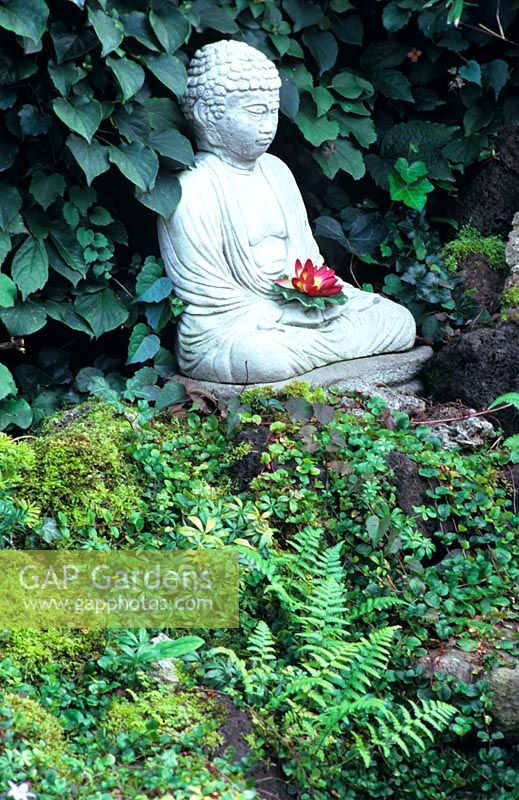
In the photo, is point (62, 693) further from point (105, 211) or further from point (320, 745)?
point (105, 211)

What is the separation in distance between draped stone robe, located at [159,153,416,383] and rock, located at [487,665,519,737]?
1827mm

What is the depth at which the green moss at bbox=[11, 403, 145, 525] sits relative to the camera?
135 inches

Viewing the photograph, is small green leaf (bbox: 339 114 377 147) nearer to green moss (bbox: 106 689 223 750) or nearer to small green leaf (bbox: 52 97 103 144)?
small green leaf (bbox: 52 97 103 144)

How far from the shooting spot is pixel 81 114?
4.19m

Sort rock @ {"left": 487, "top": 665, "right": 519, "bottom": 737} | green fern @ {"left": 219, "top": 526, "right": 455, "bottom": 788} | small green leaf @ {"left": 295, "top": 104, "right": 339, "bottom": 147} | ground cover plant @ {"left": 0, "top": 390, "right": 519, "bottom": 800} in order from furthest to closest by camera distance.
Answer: small green leaf @ {"left": 295, "top": 104, "right": 339, "bottom": 147}
rock @ {"left": 487, "top": 665, "right": 519, "bottom": 737}
green fern @ {"left": 219, "top": 526, "right": 455, "bottom": 788}
ground cover plant @ {"left": 0, "top": 390, "right": 519, "bottom": 800}

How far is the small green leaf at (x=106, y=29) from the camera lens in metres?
4.10

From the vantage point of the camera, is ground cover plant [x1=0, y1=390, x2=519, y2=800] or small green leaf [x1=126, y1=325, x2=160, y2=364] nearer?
ground cover plant [x1=0, y1=390, x2=519, y2=800]

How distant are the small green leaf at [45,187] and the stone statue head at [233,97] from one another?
29.9 inches

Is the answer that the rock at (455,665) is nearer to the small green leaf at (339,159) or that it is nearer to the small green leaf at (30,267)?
the small green leaf at (30,267)

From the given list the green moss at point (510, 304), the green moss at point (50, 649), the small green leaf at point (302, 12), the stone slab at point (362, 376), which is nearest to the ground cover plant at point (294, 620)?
the green moss at point (50, 649)

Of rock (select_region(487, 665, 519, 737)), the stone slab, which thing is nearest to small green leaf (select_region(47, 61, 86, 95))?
the stone slab

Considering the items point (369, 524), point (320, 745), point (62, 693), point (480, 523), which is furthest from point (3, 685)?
point (480, 523)

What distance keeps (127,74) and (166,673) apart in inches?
105

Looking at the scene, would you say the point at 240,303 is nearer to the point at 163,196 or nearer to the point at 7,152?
the point at 163,196
